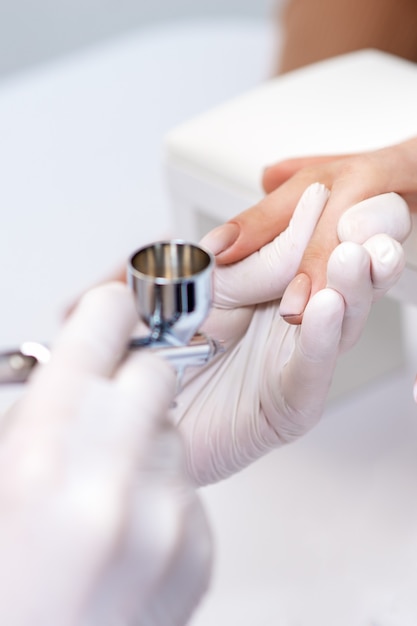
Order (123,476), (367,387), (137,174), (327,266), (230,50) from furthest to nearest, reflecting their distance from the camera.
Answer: (230,50)
(137,174)
(367,387)
(327,266)
(123,476)

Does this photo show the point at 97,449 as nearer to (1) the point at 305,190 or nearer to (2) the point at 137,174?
(1) the point at 305,190

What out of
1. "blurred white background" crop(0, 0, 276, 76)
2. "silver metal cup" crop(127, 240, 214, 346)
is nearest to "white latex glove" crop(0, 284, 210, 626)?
"silver metal cup" crop(127, 240, 214, 346)

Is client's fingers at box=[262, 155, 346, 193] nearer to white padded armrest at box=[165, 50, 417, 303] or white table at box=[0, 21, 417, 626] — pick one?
white padded armrest at box=[165, 50, 417, 303]

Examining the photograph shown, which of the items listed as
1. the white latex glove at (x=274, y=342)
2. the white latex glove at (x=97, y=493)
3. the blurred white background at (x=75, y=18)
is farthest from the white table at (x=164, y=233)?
the blurred white background at (x=75, y=18)

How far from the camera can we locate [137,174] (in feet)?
5.76

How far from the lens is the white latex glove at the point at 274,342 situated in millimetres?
625

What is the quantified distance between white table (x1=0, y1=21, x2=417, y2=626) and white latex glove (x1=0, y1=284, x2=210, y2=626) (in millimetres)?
472

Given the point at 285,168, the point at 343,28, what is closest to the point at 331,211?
the point at 285,168

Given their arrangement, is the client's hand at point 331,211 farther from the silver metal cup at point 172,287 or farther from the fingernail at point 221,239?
the silver metal cup at point 172,287

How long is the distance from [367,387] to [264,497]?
0.24m

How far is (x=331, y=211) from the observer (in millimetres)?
712

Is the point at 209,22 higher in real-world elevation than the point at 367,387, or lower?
higher

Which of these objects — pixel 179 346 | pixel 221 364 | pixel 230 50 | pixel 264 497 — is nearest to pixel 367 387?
pixel 264 497

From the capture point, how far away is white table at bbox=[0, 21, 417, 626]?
0.94 m
